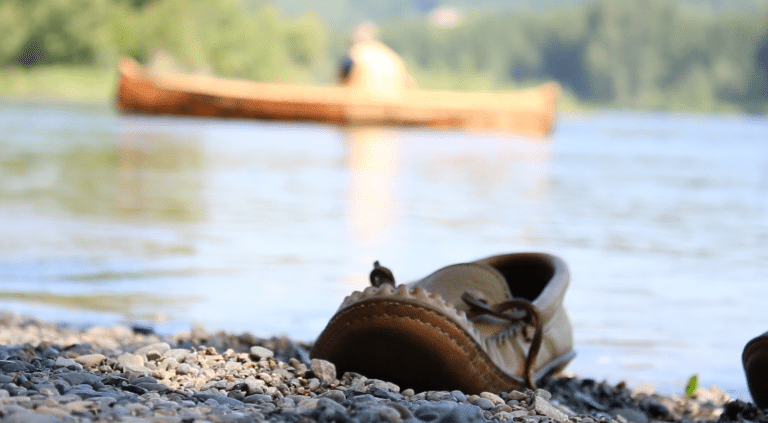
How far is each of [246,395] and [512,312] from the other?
0.76m

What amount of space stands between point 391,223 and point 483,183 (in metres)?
3.40

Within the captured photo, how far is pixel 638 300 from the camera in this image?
12.8 ft

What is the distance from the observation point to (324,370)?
2074 millimetres

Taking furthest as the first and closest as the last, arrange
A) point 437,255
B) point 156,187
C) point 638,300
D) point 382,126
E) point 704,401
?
point 382,126, point 156,187, point 437,255, point 638,300, point 704,401

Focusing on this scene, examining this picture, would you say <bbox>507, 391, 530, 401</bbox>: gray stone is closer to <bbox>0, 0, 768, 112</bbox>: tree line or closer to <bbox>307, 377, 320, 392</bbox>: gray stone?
<bbox>307, 377, 320, 392</bbox>: gray stone

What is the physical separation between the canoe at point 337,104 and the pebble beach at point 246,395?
18089 millimetres

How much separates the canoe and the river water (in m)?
9.37

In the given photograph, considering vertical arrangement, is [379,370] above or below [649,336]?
above

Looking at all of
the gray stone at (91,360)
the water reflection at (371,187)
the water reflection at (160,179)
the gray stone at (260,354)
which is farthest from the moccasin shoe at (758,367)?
the water reflection at (160,179)

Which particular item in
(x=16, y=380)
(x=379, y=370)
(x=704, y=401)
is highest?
(x=16, y=380)

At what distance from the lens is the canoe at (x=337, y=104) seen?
68.8ft

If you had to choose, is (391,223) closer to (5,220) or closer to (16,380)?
(5,220)

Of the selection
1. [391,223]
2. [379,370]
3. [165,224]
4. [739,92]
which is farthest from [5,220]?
[739,92]

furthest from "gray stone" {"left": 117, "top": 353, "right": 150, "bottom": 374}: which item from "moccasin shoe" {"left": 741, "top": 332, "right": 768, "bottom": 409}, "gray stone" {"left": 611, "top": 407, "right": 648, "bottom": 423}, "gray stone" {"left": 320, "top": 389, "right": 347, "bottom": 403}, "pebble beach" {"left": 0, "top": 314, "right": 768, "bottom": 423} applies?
"moccasin shoe" {"left": 741, "top": 332, "right": 768, "bottom": 409}
